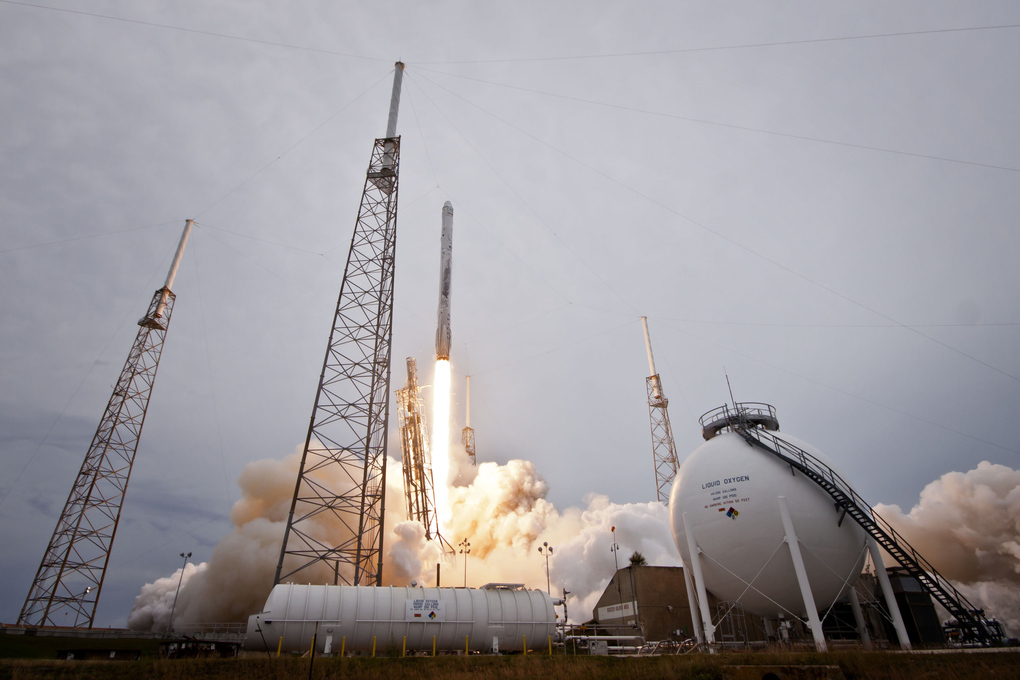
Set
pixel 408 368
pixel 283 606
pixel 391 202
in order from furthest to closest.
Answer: pixel 408 368 < pixel 391 202 < pixel 283 606

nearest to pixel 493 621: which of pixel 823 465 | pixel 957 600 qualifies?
pixel 823 465

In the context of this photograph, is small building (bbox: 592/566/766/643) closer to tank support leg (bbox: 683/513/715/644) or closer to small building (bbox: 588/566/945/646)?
small building (bbox: 588/566/945/646)

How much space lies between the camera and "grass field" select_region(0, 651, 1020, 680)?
16.5 m

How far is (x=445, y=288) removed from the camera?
50562mm

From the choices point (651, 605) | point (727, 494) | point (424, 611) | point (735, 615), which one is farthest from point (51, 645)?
point (735, 615)

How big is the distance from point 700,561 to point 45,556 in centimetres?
4772

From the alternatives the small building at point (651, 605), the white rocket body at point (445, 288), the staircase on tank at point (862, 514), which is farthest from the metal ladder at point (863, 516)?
the white rocket body at point (445, 288)

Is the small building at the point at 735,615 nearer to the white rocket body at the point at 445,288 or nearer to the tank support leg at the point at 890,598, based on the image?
the tank support leg at the point at 890,598

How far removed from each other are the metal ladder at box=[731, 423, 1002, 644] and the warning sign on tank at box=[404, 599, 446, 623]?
52.7 feet

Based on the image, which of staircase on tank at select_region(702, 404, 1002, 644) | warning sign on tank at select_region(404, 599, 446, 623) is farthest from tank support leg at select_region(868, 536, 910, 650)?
warning sign on tank at select_region(404, 599, 446, 623)

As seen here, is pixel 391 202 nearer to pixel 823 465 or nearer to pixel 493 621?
pixel 493 621

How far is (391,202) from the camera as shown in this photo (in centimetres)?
4084

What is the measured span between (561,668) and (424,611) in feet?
24.6

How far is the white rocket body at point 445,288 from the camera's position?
48.5 metres
